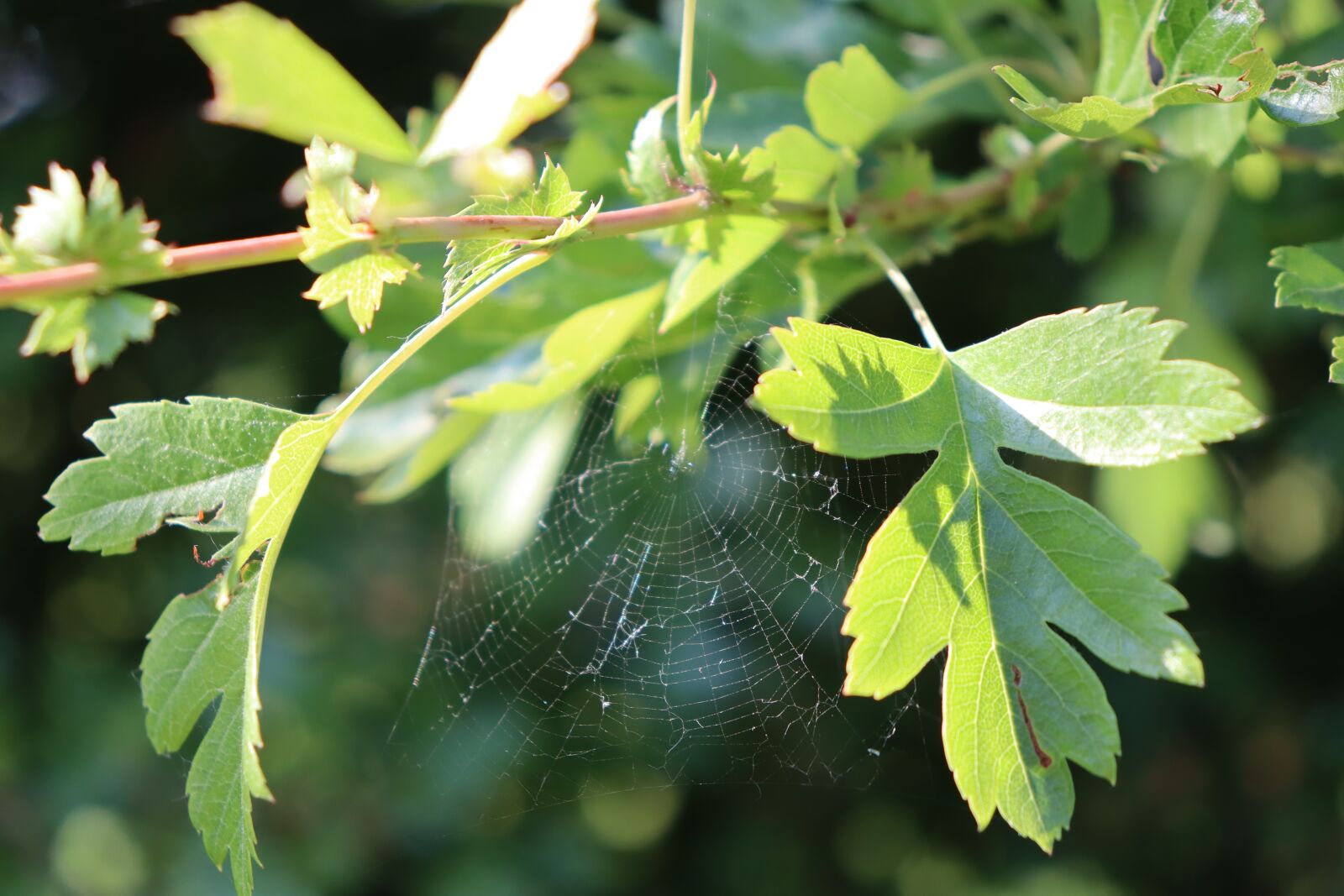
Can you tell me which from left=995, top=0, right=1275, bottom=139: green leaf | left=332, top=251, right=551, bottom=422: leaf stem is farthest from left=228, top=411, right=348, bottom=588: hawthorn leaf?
left=995, top=0, right=1275, bottom=139: green leaf

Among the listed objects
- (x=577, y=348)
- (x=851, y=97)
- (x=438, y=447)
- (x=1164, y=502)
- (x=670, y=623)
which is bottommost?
(x=670, y=623)

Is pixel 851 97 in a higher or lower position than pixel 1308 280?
higher

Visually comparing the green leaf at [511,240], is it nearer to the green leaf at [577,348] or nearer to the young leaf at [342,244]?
the young leaf at [342,244]

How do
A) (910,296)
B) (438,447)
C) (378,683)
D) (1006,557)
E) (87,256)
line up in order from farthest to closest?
(378,683), (438,447), (910,296), (1006,557), (87,256)

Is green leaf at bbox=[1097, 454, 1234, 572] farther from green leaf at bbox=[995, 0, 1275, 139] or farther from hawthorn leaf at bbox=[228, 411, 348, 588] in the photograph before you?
hawthorn leaf at bbox=[228, 411, 348, 588]

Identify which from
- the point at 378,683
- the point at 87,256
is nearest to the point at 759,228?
the point at 87,256

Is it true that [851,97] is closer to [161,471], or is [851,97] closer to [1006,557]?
[1006,557]

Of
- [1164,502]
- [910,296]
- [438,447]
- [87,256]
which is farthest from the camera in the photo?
[1164,502]

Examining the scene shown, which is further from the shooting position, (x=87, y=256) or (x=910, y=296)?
(x=910, y=296)
